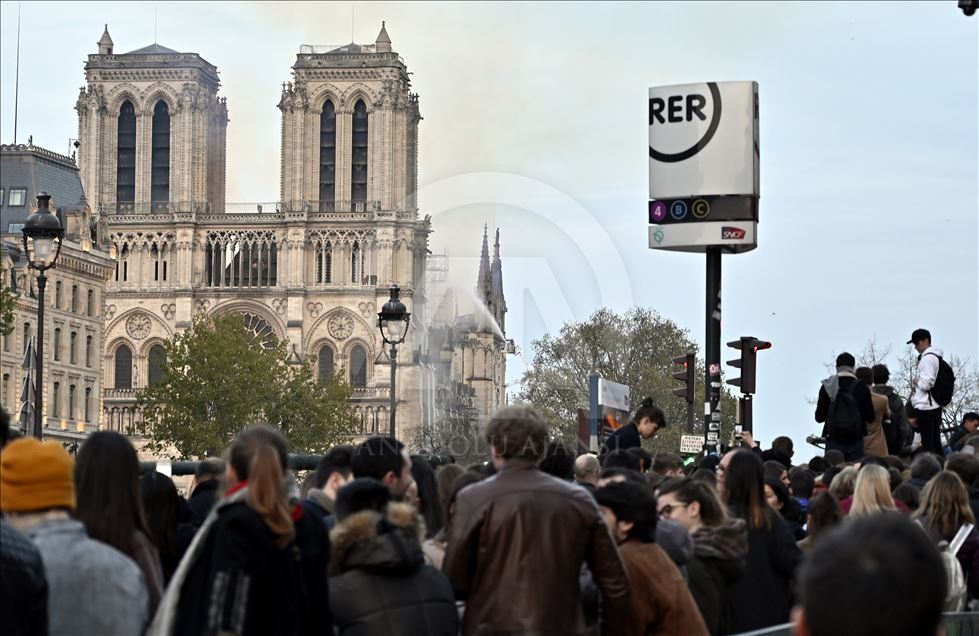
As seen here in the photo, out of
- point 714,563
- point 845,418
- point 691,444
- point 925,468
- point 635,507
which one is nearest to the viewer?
point 635,507

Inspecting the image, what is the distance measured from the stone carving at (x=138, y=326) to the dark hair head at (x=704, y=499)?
117878 mm

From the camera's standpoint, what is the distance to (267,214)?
127 m

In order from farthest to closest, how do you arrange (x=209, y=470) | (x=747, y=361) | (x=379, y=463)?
(x=747, y=361) → (x=209, y=470) → (x=379, y=463)

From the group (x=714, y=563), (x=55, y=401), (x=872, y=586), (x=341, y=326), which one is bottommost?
(x=55, y=401)

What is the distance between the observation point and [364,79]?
414ft

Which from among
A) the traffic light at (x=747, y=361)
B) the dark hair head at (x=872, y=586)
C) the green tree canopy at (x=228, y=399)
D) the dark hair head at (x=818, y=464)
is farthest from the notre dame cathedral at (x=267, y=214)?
the dark hair head at (x=872, y=586)

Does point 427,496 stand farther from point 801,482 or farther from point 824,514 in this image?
point 801,482

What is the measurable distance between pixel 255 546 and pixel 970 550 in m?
5.26

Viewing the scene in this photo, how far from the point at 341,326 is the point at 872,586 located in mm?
121445

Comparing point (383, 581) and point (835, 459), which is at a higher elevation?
point (835, 459)

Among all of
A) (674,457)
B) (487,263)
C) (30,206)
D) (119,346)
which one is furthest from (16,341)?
(674,457)

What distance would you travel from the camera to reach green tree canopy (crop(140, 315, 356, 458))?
98.6 meters

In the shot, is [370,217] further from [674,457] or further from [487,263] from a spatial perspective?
[674,457]

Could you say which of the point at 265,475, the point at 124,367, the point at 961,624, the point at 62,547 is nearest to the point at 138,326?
the point at 124,367
